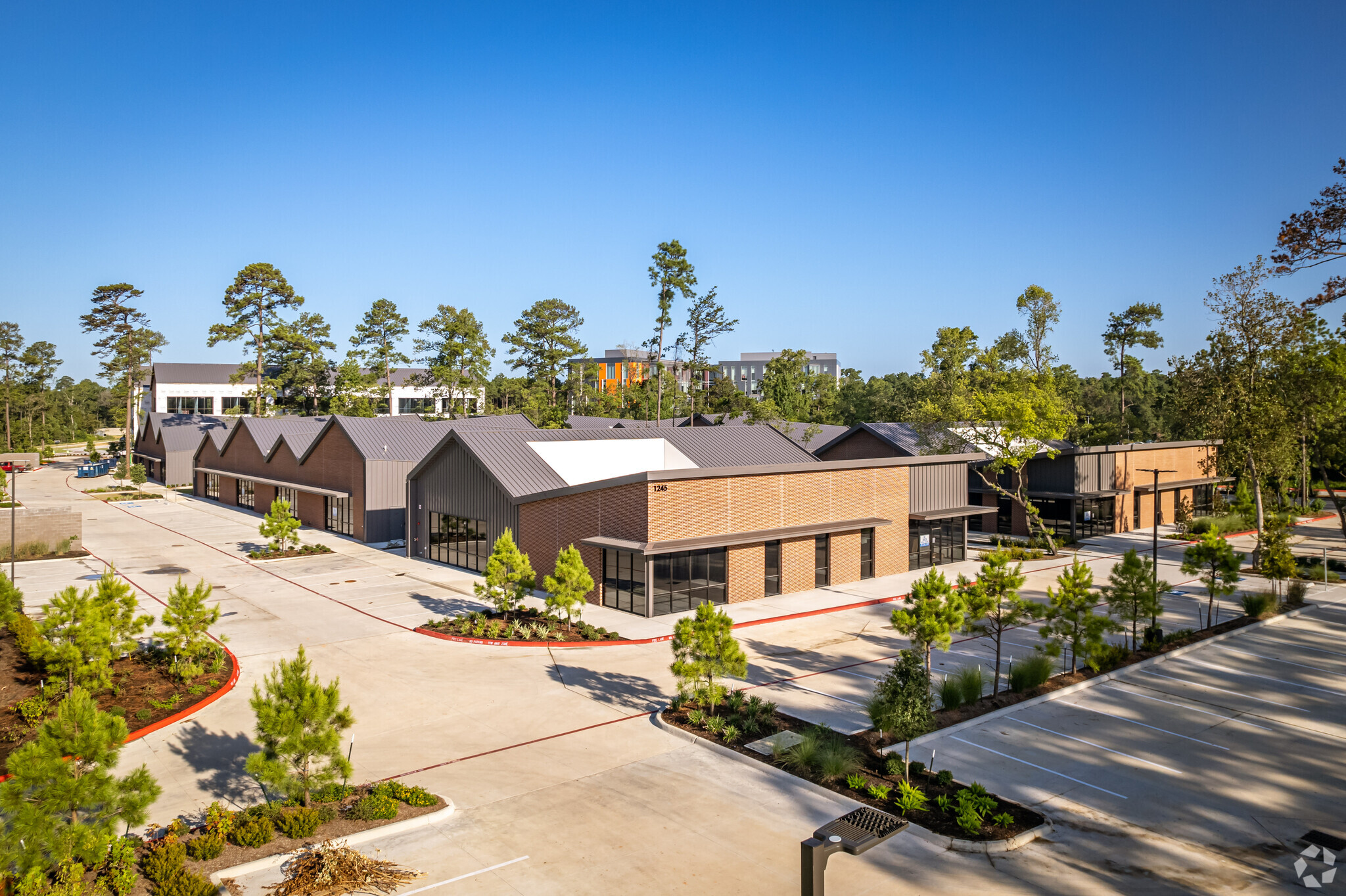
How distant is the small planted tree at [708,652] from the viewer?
17.1m

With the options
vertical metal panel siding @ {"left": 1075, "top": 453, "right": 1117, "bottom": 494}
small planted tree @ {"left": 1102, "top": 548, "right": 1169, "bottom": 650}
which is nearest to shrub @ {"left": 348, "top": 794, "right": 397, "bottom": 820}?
small planted tree @ {"left": 1102, "top": 548, "right": 1169, "bottom": 650}

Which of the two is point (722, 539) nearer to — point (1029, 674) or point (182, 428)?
point (1029, 674)

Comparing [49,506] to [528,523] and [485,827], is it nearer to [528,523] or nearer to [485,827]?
[528,523]

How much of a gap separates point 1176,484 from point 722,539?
1457 inches

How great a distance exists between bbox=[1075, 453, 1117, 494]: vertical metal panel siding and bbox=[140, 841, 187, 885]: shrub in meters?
46.3

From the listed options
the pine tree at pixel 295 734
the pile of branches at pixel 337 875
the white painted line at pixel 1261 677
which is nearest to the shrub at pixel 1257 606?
the white painted line at pixel 1261 677

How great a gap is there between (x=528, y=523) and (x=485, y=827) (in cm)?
2032

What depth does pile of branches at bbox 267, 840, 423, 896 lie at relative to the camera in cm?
1102

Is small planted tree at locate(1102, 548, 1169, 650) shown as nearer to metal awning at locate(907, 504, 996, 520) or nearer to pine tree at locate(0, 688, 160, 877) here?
metal awning at locate(907, 504, 996, 520)

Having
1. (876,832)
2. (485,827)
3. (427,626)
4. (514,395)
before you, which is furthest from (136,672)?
(514,395)

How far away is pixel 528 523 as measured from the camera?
32.9m

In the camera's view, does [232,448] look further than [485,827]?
Yes

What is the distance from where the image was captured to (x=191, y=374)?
110 meters

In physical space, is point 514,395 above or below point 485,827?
above
